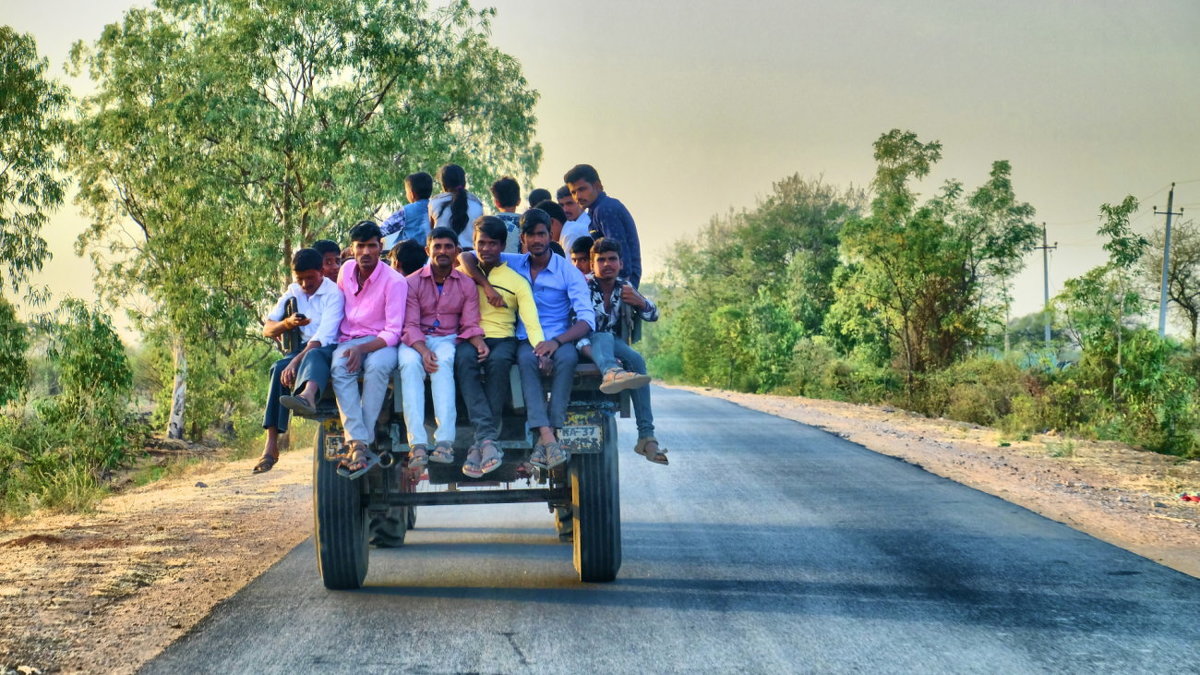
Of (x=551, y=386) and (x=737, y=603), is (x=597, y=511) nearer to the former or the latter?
(x=551, y=386)

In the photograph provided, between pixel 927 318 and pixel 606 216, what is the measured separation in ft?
86.5

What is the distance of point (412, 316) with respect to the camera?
6.59 m

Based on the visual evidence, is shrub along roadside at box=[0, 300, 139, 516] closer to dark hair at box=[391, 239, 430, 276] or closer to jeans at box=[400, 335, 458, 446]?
dark hair at box=[391, 239, 430, 276]

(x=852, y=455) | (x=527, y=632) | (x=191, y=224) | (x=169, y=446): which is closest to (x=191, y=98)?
(x=191, y=224)

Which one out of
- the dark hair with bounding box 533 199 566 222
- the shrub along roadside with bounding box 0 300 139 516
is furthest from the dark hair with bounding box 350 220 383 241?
the shrub along roadside with bounding box 0 300 139 516

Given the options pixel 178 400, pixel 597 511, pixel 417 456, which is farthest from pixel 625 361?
pixel 178 400

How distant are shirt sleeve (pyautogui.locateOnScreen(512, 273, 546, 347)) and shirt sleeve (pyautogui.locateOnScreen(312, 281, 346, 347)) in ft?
3.34

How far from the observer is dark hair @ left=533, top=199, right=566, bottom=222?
849 centimetres

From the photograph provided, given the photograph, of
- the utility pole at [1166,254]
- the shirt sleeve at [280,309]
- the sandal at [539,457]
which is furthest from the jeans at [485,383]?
the utility pole at [1166,254]

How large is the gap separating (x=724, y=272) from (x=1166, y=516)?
5314 cm

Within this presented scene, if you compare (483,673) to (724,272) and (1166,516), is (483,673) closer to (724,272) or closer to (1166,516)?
(1166,516)

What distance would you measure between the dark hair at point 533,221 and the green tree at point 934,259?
27034mm

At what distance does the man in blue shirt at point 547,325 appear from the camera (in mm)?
6320

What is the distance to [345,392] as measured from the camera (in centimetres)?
620
